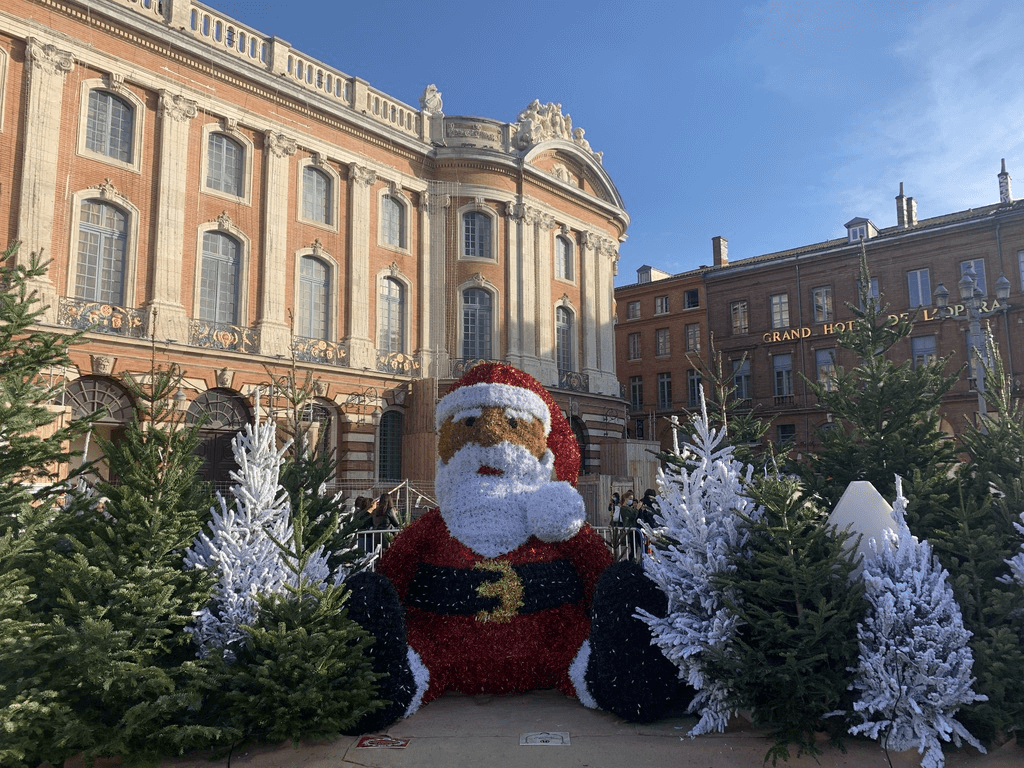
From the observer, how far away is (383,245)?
2134 cm

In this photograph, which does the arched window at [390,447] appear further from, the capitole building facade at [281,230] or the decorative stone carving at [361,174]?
the decorative stone carving at [361,174]

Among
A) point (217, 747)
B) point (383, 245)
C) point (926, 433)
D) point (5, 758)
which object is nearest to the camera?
point (5, 758)

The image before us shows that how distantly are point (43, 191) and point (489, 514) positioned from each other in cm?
1422

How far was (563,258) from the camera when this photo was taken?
85.7 feet

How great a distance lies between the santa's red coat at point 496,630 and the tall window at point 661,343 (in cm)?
3575

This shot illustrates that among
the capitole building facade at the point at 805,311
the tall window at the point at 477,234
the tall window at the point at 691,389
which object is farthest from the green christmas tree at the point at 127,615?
the tall window at the point at 691,389

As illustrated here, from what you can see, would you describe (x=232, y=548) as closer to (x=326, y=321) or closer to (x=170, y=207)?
(x=170, y=207)

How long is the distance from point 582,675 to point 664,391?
1414 inches

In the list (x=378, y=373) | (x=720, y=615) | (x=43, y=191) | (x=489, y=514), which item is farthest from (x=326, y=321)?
(x=720, y=615)

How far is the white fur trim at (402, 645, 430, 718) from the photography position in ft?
15.4

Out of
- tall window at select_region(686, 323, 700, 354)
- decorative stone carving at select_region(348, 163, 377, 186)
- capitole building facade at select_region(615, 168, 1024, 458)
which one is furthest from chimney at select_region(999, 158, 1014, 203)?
decorative stone carving at select_region(348, 163, 377, 186)

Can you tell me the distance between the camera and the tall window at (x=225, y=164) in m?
17.9

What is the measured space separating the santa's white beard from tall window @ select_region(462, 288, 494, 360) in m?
17.3

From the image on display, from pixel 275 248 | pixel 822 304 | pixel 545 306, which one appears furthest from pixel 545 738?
pixel 822 304
